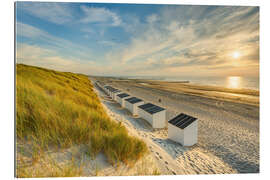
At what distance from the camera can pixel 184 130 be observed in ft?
8.13

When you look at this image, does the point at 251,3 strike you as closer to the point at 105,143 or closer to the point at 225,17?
the point at 225,17

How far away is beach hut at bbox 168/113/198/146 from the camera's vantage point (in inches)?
97.5

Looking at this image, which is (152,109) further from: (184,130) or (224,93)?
(224,93)

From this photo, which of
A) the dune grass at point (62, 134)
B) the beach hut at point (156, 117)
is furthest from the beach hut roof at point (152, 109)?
the dune grass at point (62, 134)

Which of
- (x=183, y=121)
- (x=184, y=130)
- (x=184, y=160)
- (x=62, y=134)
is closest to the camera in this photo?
(x=62, y=134)

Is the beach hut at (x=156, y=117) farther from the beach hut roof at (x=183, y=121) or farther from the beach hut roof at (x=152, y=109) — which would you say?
the beach hut roof at (x=183, y=121)

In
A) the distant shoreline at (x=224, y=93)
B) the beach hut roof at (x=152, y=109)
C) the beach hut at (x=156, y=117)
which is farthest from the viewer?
Result: the distant shoreline at (x=224, y=93)

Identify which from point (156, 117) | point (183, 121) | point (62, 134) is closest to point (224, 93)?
point (156, 117)

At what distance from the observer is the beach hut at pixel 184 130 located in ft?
8.13

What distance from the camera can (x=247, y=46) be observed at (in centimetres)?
238

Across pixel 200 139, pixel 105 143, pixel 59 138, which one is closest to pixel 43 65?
pixel 59 138

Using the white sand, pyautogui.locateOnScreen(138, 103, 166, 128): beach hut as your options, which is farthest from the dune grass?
pyautogui.locateOnScreen(138, 103, 166, 128): beach hut

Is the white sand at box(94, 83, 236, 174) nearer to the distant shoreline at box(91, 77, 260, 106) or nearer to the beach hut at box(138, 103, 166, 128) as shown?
the beach hut at box(138, 103, 166, 128)

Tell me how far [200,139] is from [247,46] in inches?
104
